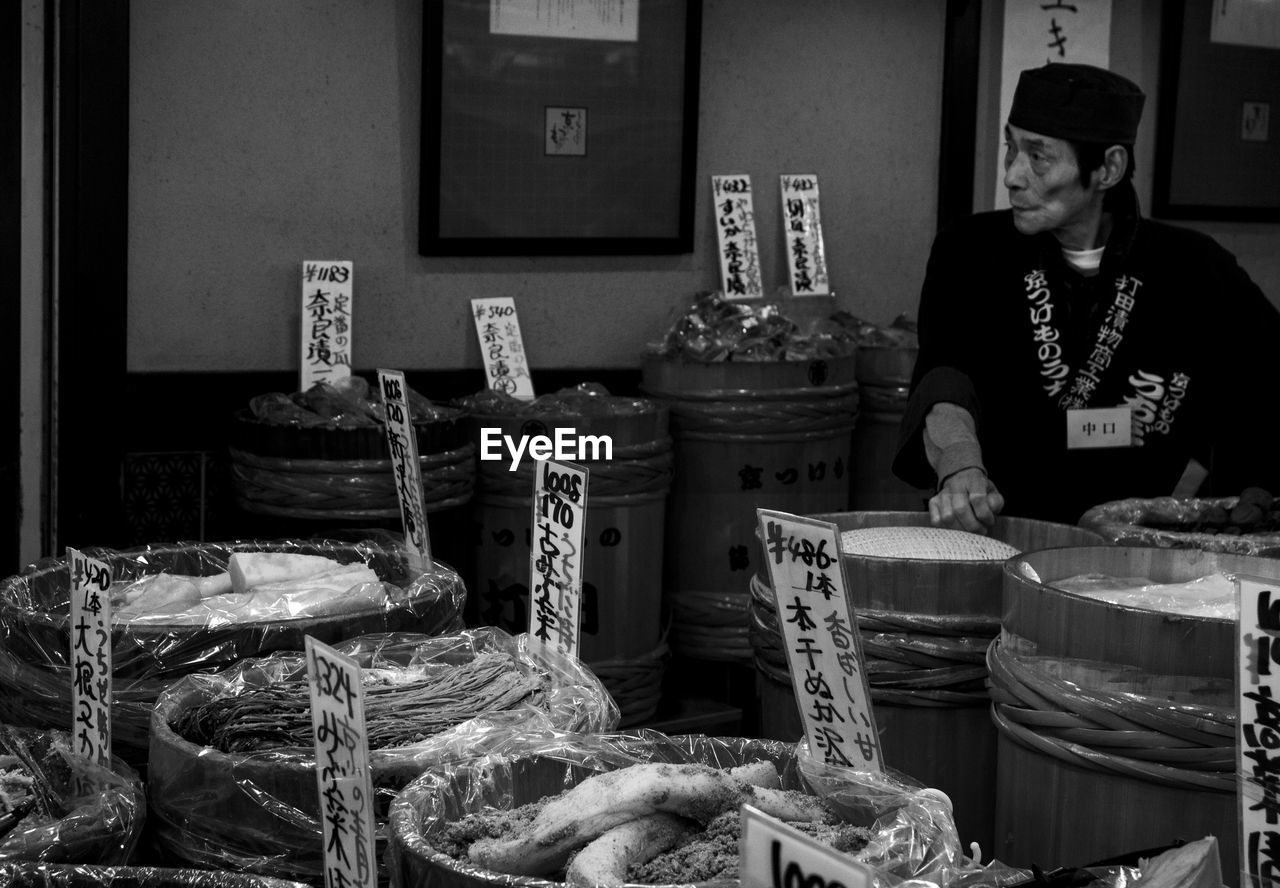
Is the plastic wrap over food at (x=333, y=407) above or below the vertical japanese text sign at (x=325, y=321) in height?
below

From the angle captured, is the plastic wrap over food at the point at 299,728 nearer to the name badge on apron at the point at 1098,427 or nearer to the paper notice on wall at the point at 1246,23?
the name badge on apron at the point at 1098,427

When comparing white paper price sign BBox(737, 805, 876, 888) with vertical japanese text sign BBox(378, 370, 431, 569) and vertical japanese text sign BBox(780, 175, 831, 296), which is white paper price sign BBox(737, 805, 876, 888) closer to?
vertical japanese text sign BBox(378, 370, 431, 569)

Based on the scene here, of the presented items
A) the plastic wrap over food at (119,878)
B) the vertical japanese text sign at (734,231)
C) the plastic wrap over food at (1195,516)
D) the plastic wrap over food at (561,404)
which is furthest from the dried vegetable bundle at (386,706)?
the vertical japanese text sign at (734,231)

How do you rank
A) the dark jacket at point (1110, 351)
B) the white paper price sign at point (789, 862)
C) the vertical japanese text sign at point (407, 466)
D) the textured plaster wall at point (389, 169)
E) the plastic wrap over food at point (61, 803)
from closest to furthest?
the white paper price sign at point (789, 862) < the plastic wrap over food at point (61, 803) < the vertical japanese text sign at point (407, 466) < the dark jacket at point (1110, 351) < the textured plaster wall at point (389, 169)

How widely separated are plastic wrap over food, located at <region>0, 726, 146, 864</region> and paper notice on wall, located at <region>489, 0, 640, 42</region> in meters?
3.20

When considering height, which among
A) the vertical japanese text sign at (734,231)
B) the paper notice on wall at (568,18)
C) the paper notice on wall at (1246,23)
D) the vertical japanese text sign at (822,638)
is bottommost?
the vertical japanese text sign at (822,638)

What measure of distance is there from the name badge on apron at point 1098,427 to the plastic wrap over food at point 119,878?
7.91 feet

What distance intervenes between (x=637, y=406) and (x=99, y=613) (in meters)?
2.77

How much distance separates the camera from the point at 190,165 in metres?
4.55

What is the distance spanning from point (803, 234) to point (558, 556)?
3.35m

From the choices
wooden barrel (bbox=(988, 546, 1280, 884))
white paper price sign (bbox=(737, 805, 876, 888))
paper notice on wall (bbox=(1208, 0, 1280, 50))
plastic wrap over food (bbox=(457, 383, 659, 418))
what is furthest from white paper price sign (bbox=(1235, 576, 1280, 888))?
paper notice on wall (bbox=(1208, 0, 1280, 50))

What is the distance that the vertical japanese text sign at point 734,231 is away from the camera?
530 cm

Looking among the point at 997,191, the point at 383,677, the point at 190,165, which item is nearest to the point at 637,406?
the point at 190,165

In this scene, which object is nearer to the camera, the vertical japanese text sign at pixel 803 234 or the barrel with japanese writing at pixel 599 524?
the barrel with japanese writing at pixel 599 524
